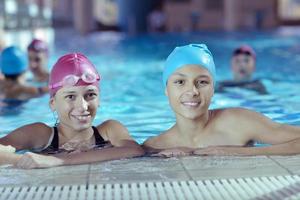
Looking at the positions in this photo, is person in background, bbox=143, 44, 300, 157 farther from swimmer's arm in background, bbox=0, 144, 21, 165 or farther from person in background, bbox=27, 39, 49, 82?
person in background, bbox=27, 39, 49, 82

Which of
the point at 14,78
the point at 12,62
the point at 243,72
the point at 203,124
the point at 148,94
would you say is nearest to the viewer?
the point at 203,124

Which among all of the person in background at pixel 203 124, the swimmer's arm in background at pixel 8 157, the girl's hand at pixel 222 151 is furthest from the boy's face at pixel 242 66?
the swimmer's arm in background at pixel 8 157

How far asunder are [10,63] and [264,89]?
3.43 m

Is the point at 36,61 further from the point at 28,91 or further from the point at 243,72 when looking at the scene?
the point at 243,72

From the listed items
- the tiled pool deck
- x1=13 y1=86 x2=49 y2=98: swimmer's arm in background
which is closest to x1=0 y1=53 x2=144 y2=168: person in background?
the tiled pool deck

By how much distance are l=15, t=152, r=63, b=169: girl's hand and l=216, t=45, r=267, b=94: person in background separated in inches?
188

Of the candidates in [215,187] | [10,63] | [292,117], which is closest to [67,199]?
[215,187]

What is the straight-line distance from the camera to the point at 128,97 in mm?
8305

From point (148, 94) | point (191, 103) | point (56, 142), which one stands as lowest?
point (148, 94)

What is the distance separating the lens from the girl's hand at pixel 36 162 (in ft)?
11.6

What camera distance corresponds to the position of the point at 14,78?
736cm

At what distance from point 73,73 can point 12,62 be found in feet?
11.6

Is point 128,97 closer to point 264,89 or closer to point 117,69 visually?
point 264,89

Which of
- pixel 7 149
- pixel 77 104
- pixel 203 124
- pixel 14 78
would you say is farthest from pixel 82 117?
pixel 14 78
